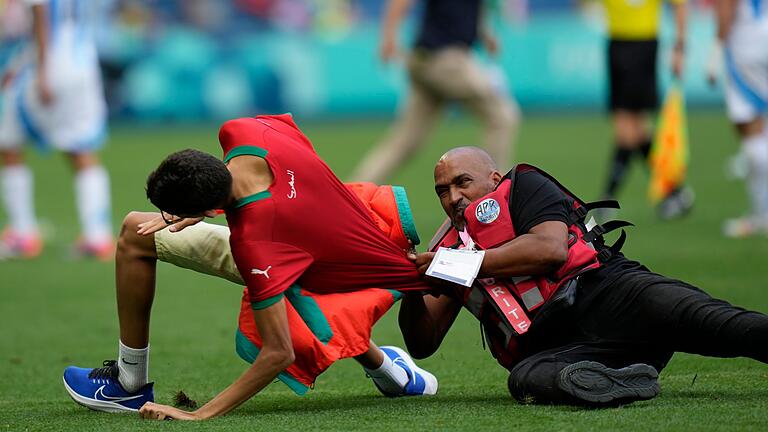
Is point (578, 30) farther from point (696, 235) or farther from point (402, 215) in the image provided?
point (402, 215)

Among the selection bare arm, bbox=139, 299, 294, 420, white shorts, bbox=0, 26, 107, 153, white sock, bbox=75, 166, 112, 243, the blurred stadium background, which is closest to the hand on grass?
bare arm, bbox=139, 299, 294, 420

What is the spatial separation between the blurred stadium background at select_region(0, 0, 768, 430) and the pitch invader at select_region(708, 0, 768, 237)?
1.56 ft

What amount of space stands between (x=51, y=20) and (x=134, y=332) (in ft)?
17.9

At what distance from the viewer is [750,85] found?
32.7 feet

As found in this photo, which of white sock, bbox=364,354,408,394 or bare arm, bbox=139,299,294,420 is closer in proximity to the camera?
bare arm, bbox=139,299,294,420

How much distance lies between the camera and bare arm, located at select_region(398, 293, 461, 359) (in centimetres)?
507

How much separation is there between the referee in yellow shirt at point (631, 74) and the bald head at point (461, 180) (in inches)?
239

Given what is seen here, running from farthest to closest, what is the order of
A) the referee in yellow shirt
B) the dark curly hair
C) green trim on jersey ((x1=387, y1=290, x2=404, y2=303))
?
the referee in yellow shirt, green trim on jersey ((x1=387, y1=290, x2=404, y2=303)), the dark curly hair

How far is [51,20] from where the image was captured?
32.1 ft

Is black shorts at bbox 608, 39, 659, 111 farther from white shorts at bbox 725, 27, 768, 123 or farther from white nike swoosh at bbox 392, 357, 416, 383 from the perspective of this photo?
white nike swoosh at bbox 392, 357, 416, 383

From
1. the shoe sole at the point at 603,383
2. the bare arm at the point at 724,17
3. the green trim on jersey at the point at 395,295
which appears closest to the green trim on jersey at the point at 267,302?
the green trim on jersey at the point at 395,295

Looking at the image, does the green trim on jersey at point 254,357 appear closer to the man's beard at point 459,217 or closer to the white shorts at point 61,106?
the man's beard at point 459,217

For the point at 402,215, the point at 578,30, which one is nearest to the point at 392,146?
the point at 402,215

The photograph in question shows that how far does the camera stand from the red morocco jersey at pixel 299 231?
175 inches
